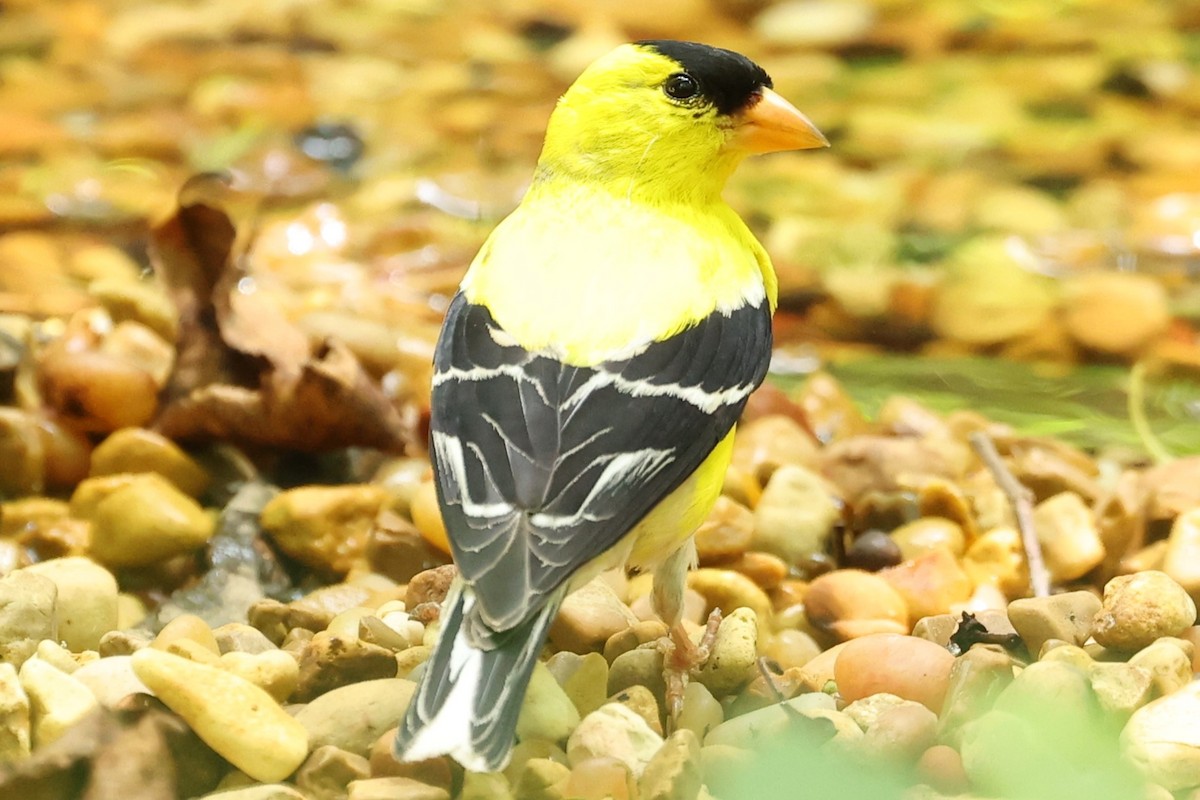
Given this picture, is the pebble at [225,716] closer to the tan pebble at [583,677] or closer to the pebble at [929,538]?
the tan pebble at [583,677]

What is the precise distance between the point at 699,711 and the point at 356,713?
0.34 m

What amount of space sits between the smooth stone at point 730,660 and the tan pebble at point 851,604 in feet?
0.90

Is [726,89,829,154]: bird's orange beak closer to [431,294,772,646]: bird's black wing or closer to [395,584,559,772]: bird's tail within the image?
[431,294,772,646]: bird's black wing

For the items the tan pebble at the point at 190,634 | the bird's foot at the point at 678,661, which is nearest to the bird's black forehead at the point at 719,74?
the bird's foot at the point at 678,661

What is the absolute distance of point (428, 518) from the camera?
2.04 metres

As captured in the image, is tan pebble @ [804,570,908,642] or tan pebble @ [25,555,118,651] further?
tan pebble @ [804,570,908,642]

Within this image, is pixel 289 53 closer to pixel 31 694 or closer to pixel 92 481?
pixel 92 481

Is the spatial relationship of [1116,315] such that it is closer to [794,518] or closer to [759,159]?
[759,159]

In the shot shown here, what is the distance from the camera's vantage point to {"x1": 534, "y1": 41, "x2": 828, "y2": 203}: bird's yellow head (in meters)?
1.86

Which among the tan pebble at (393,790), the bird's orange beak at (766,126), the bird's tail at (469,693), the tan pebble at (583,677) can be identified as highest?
the bird's orange beak at (766,126)

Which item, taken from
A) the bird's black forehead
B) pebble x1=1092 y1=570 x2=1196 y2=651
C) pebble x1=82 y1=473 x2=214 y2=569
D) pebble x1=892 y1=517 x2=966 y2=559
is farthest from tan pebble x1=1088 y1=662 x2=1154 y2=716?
pebble x1=82 y1=473 x2=214 y2=569

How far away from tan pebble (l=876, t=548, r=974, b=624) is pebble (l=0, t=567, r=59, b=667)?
104 cm

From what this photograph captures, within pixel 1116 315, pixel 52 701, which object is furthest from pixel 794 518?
pixel 1116 315

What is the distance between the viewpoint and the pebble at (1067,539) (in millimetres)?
2000
